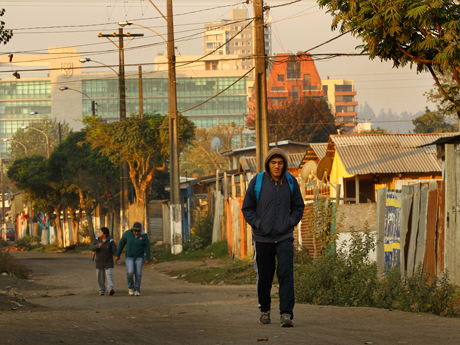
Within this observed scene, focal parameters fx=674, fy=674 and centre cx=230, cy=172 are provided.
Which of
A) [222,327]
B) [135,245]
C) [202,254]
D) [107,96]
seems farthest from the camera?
[107,96]

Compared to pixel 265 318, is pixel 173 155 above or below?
above

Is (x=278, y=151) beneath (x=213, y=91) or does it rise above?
beneath

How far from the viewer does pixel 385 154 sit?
2602 centimetres

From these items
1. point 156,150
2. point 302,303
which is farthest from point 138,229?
point 156,150

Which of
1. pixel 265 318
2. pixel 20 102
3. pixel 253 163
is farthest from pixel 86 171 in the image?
pixel 20 102

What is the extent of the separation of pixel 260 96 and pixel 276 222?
39.3 feet

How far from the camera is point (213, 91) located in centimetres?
18425

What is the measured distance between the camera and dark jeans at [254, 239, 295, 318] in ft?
26.0

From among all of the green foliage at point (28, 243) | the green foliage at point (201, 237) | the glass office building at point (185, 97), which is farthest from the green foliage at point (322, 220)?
the glass office building at point (185, 97)

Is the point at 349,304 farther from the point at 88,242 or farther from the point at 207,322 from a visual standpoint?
the point at 88,242

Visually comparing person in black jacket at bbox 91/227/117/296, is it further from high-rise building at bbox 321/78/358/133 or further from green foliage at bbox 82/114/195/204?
high-rise building at bbox 321/78/358/133

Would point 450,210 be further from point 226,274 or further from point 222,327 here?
point 226,274

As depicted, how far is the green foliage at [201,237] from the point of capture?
31.0 m

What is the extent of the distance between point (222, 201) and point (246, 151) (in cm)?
2415
